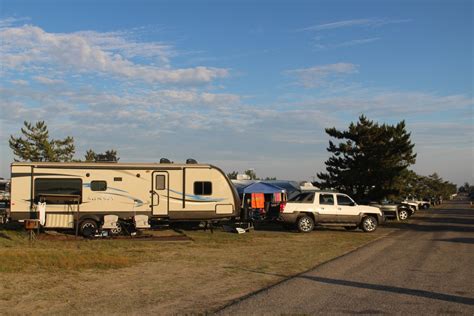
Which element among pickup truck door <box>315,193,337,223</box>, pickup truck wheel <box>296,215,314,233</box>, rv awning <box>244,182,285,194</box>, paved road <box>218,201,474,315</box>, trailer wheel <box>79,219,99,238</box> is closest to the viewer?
paved road <box>218,201,474,315</box>

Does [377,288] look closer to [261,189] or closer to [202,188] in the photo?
[202,188]

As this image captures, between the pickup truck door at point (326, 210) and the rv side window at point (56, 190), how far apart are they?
31.6 feet

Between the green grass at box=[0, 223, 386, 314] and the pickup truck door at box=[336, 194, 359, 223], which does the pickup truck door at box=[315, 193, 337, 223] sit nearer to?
the pickup truck door at box=[336, 194, 359, 223]

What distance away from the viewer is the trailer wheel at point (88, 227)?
1855cm

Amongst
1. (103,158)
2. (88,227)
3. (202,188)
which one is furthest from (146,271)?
(103,158)

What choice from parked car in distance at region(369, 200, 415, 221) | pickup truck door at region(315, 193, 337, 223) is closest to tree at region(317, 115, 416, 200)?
parked car in distance at region(369, 200, 415, 221)

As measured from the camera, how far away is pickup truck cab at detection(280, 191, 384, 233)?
21.0 metres

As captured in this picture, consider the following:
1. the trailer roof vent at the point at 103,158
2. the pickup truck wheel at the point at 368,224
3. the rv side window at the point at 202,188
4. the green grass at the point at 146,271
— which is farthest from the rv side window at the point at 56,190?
the pickup truck wheel at the point at 368,224

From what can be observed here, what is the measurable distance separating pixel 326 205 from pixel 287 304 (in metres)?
14.1

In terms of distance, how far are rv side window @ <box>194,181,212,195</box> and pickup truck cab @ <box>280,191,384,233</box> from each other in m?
3.31

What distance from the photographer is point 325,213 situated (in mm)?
21141

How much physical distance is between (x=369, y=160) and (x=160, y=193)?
57.7 ft

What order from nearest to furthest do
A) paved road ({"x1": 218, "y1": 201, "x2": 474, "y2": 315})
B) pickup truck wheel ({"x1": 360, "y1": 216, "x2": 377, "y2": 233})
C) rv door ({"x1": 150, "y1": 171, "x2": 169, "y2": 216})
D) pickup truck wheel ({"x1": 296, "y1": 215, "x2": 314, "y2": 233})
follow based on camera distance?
paved road ({"x1": 218, "y1": 201, "x2": 474, "y2": 315})
rv door ({"x1": 150, "y1": 171, "x2": 169, "y2": 216})
pickup truck wheel ({"x1": 296, "y1": 215, "x2": 314, "y2": 233})
pickup truck wheel ({"x1": 360, "y1": 216, "x2": 377, "y2": 233})

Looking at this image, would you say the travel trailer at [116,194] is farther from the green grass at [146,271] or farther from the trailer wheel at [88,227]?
the green grass at [146,271]
